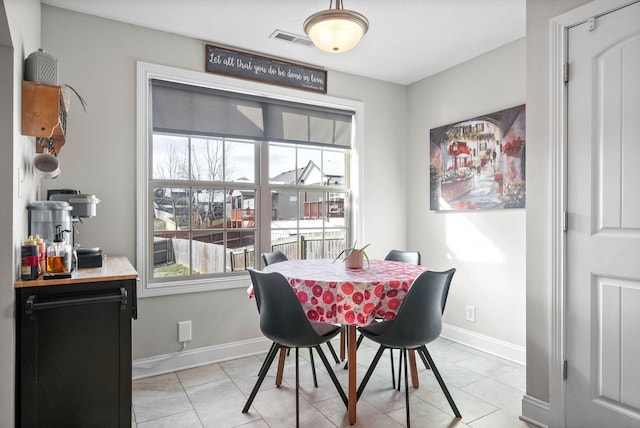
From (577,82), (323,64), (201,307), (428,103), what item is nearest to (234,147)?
(323,64)

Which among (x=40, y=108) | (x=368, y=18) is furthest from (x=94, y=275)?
(x=368, y=18)

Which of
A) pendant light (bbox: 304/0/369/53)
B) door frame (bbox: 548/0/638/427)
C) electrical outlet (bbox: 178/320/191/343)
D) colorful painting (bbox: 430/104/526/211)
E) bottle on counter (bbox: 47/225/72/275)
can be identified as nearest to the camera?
bottle on counter (bbox: 47/225/72/275)

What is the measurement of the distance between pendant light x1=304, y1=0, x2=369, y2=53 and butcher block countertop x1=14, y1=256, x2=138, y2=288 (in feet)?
5.42

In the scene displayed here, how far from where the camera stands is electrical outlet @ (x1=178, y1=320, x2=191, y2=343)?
3154 mm

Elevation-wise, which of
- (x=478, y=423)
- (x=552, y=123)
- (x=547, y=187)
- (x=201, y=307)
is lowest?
(x=478, y=423)

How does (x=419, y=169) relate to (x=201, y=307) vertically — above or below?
above

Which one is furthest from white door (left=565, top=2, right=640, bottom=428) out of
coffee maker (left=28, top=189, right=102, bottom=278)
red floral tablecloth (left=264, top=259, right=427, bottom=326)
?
coffee maker (left=28, top=189, right=102, bottom=278)

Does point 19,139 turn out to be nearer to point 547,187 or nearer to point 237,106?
point 237,106

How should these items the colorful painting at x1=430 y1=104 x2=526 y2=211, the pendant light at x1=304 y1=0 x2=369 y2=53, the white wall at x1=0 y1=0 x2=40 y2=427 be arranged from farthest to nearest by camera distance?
the colorful painting at x1=430 y1=104 x2=526 y2=211 < the pendant light at x1=304 y1=0 x2=369 y2=53 < the white wall at x1=0 y1=0 x2=40 y2=427

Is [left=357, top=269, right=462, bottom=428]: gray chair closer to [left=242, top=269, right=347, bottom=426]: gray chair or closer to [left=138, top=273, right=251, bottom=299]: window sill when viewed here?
[left=242, top=269, right=347, bottom=426]: gray chair

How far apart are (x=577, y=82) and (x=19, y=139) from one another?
2.89 meters

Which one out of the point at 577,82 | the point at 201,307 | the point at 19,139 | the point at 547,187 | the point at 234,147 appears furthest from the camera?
the point at 234,147

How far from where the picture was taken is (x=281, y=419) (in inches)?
93.0

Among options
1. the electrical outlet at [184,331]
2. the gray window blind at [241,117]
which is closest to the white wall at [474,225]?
the gray window blind at [241,117]
